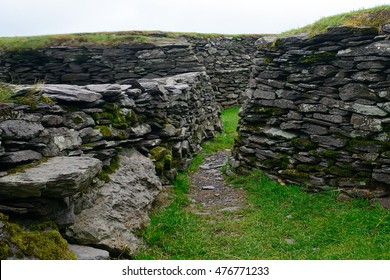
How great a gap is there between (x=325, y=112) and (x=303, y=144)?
0.81 meters

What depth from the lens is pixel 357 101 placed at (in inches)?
293

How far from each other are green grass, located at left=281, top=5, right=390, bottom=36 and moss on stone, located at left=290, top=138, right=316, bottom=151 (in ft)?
7.43

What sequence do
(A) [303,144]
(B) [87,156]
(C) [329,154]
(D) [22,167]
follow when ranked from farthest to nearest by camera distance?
(A) [303,144]
(C) [329,154]
(B) [87,156]
(D) [22,167]

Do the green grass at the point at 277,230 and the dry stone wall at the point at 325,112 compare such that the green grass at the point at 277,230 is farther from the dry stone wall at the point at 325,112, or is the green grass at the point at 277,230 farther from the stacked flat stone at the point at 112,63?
the stacked flat stone at the point at 112,63

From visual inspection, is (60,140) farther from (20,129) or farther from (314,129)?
(314,129)

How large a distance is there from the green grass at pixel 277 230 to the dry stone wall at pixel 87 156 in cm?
51

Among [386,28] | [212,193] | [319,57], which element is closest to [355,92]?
[319,57]

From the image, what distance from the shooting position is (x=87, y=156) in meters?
6.07

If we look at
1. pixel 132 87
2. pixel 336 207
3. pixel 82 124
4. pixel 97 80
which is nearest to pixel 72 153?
pixel 82 124

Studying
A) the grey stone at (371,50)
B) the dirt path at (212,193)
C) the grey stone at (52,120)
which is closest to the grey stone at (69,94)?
the grey stone at (52,120)

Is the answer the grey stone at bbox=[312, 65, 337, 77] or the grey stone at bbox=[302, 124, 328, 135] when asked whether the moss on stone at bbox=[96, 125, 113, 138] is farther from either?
the grey stone at bbox=[312, 65, 337, 77]

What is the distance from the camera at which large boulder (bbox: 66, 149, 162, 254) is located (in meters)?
5.06

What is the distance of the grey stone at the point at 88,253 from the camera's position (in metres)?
4.58

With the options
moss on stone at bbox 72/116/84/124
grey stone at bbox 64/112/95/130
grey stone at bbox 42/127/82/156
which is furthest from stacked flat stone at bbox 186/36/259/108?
grey stone at bbox 42/127/82/156
